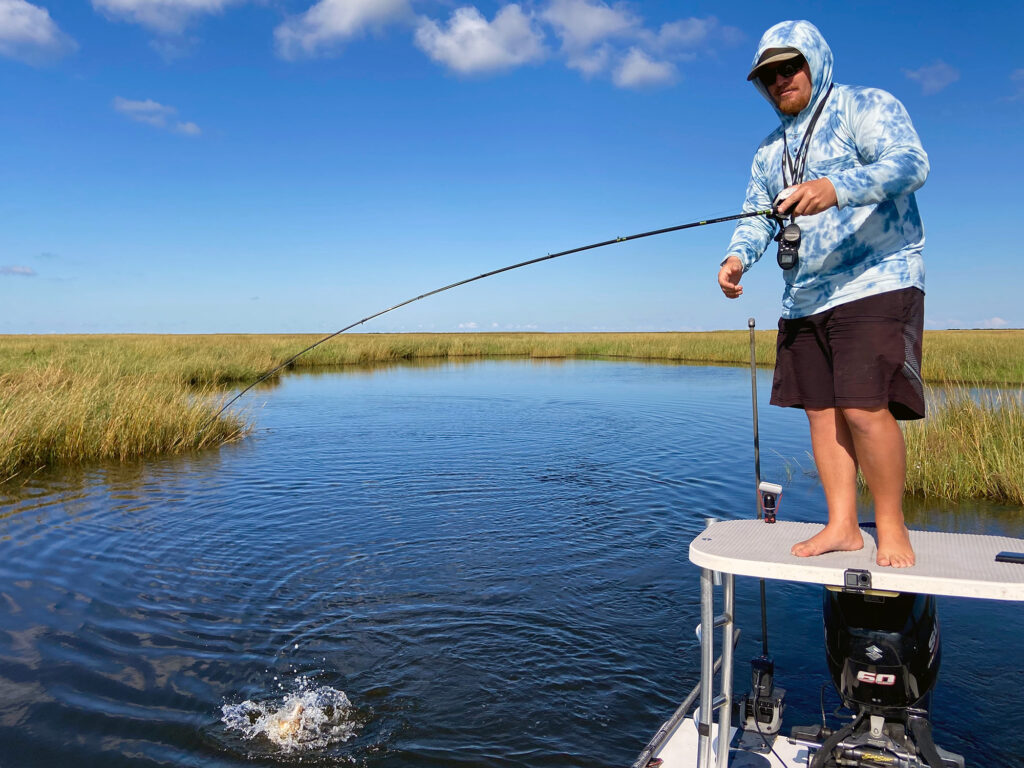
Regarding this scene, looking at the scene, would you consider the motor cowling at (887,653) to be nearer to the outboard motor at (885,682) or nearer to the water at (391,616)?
the outboard motor at (885,682)

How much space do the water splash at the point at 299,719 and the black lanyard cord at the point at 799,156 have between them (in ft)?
10.6

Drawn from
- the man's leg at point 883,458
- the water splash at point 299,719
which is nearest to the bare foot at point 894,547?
the man's leg at point 883,458

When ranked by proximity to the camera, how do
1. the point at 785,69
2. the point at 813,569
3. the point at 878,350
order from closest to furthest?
the point at 813,569 → the point at 878,350 → the point at 785,69

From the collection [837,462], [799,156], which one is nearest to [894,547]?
[837,462]

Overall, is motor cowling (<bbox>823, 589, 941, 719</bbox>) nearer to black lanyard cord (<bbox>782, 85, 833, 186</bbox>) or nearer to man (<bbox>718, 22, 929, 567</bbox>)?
man (<bbox>718, 22, 929, 567</bbox>)

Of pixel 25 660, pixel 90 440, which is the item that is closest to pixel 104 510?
pixel 90 440

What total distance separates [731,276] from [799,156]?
1.75ft

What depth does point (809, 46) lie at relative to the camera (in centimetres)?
271

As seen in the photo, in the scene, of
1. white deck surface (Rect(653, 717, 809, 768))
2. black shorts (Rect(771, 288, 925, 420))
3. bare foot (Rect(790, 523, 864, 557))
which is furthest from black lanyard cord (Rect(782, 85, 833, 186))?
white deck surface (Rect(653, 717, 809, 768))

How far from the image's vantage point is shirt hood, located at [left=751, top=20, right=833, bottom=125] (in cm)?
271

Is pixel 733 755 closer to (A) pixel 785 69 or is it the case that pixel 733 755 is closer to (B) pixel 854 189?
(B) pixel 854 189

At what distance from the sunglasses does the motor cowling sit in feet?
6.16

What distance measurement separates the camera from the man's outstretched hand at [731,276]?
3123 mm

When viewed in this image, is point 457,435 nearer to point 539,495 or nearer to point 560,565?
point 539,495
